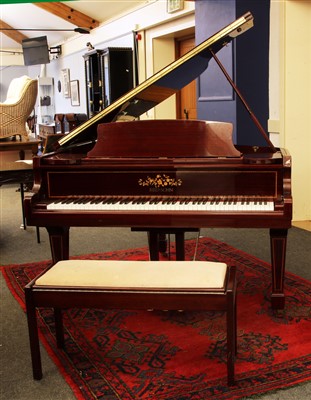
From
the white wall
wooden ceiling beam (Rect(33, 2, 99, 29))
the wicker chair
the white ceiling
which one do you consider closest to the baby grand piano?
the wicker chair

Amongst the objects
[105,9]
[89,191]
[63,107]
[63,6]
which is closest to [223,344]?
[89,191]

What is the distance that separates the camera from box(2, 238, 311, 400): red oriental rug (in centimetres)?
218

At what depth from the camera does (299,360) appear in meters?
2.38

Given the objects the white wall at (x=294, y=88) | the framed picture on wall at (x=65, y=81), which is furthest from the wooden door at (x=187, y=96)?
the framed picture on wall at (x=65, y=81)

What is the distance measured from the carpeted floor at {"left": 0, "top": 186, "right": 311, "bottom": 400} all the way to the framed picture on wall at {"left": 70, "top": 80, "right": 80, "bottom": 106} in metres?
5.82

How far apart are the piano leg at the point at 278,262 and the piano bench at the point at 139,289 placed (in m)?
0.58

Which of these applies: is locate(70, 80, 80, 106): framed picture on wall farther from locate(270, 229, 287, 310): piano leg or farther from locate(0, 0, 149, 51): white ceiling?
locate(270, 229, 287, 310): piano leg

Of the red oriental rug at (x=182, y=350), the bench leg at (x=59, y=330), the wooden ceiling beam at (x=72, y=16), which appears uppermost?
the wooden ceiling beam at (x=72, y=16)

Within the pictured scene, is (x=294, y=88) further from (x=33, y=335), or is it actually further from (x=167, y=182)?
(x=33, y=335)

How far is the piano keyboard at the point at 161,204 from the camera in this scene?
8.82 feet

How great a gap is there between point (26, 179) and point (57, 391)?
2650mm

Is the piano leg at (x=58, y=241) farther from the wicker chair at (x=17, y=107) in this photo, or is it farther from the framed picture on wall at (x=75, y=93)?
the framed picture on wall at (x=75, y=93)

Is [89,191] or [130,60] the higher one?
[130,60]

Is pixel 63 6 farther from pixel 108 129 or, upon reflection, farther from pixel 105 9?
pixel 108 129
